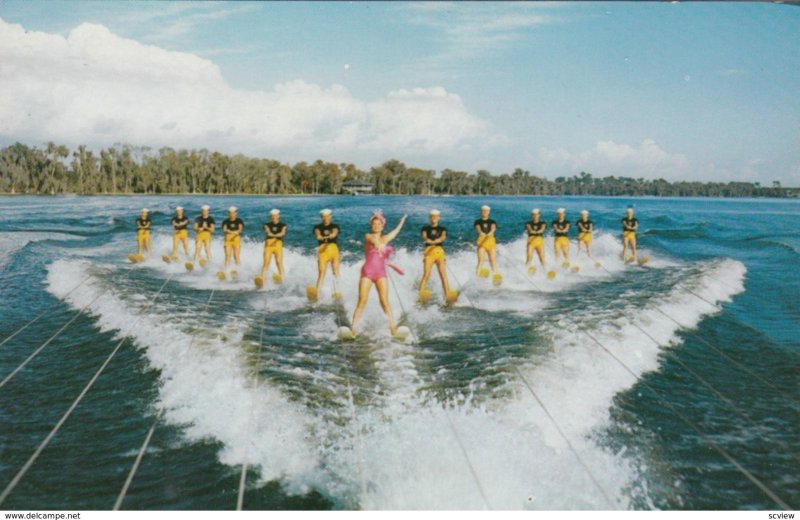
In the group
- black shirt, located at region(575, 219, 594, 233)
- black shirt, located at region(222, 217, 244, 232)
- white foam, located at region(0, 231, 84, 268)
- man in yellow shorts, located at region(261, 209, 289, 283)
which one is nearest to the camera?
man in yellow shorts, located at region(261, 209, 289, 283)

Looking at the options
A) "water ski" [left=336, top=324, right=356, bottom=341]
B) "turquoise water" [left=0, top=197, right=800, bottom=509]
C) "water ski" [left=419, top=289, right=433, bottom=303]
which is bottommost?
"turquoise water" [left=0, top=197, right=800, bottom=509]

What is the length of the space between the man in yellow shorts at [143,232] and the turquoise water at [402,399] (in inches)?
105

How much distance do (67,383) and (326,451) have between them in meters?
3.31

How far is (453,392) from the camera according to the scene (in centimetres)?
507

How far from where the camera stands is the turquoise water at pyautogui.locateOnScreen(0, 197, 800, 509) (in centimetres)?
383

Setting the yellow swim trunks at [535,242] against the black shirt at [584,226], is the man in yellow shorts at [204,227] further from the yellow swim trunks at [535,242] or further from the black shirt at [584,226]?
the black shirt at [584,226]

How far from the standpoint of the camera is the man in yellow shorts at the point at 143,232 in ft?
41.2

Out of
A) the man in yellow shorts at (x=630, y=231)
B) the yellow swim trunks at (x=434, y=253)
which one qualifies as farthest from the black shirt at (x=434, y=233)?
the man in yellow shorts at (x=630, y=231)

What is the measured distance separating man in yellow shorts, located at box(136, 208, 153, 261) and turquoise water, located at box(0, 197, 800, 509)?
267 cm

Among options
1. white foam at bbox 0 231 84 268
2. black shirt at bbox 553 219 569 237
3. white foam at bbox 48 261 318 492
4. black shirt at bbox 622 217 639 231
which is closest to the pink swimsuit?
white foam at bbox 48 261 318 492

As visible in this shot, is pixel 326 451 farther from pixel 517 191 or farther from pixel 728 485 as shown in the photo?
pixel 517 191

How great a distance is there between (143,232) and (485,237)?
29.5 ft

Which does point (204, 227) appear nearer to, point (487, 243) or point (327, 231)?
point (327, 231)

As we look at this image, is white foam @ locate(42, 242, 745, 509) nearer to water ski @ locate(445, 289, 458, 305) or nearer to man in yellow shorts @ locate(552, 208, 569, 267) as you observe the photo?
water ski @ locate(445, 289, 458, 305)
